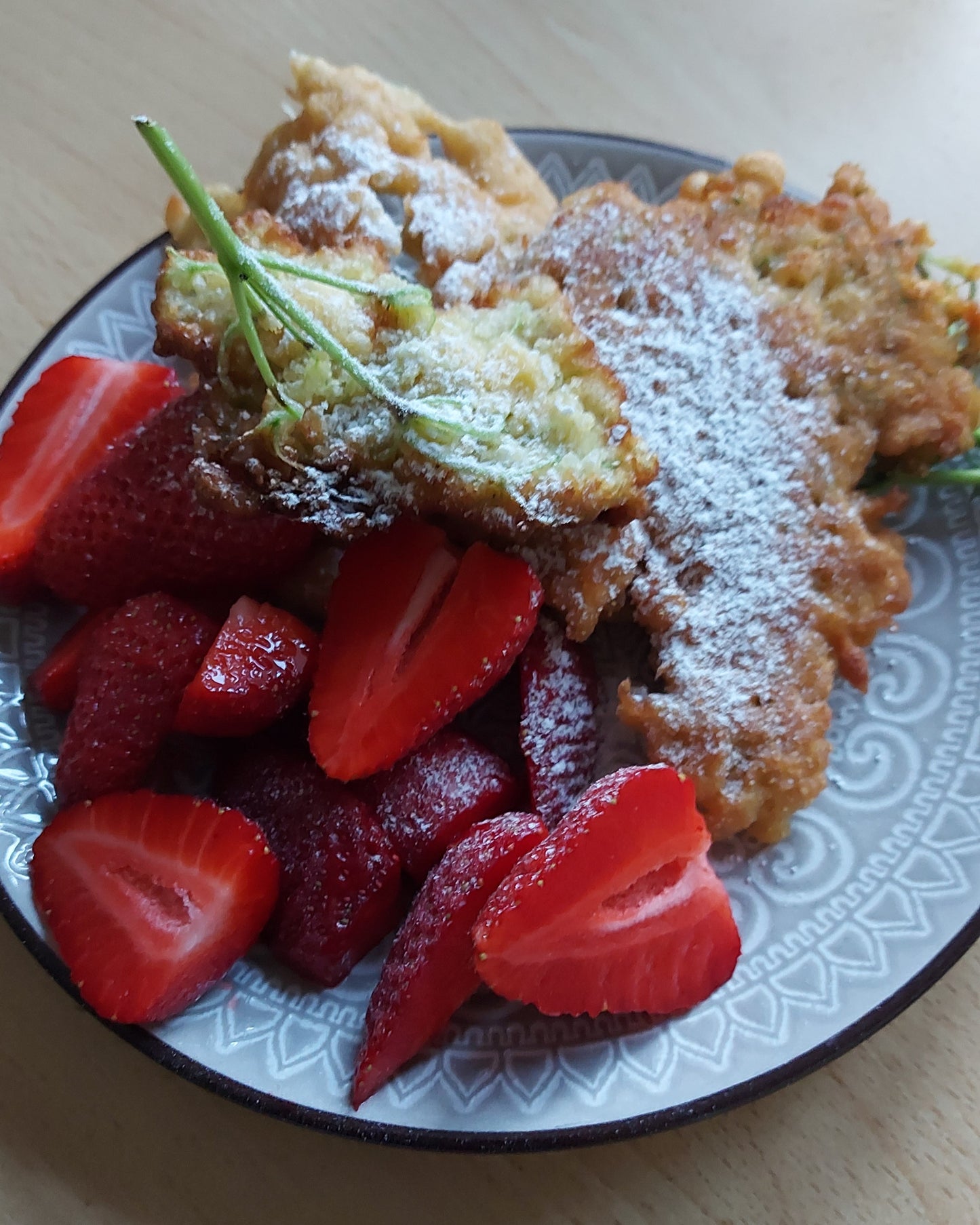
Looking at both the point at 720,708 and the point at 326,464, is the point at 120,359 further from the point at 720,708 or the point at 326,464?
the point at 720,708

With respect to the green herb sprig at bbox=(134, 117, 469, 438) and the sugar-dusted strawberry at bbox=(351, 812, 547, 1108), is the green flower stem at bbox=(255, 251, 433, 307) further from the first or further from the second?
the sugar-dusted strawberry at bbox=(351, 812, 547, 1108)

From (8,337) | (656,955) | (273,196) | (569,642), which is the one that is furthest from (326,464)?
(8,337)

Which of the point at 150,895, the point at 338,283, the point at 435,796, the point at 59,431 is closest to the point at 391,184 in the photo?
the point at 338,283

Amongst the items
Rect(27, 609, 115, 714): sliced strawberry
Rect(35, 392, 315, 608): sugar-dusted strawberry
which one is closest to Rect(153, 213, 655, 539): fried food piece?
Rect(35, 392, 315, 608): sugar-dusted strawberry

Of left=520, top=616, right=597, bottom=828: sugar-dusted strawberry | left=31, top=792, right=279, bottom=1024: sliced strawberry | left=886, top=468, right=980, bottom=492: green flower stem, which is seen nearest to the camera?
left=31, top=792, right=279, bottom=1024: sliced strawberry

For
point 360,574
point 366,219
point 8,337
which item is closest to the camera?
point 360,574

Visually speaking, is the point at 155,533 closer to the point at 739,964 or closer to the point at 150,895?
the point at 150,895
